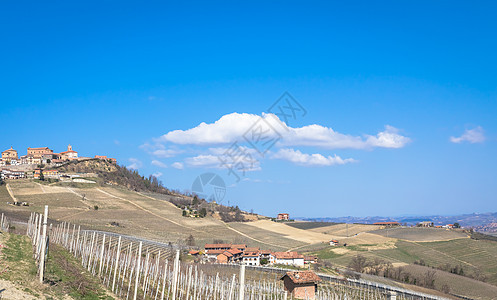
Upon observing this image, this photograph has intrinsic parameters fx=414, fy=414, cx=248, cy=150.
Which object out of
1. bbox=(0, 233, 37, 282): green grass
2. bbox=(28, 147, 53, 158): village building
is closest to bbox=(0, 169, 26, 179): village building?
bbox=(28, 147, 53, 158): village building

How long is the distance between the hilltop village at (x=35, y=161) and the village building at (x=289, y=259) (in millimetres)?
71334

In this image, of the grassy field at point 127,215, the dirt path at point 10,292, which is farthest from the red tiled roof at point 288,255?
the dirt path at point 10,292

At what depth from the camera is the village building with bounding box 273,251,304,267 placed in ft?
201

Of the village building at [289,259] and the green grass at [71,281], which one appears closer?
the green grass at [71,281]

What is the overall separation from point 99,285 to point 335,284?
3030 cm

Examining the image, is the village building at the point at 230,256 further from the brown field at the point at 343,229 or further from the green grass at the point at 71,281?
the green grass at the point at 71,281

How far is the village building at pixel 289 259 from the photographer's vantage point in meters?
61.4

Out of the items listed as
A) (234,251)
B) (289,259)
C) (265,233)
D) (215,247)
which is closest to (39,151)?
(265,233)

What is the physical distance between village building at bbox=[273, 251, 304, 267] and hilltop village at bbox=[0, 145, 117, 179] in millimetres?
71334

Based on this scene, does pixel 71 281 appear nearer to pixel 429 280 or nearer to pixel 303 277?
pixel 303 277

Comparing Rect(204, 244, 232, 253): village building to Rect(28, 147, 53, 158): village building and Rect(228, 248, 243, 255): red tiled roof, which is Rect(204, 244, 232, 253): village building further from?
Rect(28, 147, 53, 158): village building

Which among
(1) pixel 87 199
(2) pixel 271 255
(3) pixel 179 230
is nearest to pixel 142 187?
(1) pixel 87 199

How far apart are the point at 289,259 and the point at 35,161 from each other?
106m

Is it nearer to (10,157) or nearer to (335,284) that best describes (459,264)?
(335,284)
